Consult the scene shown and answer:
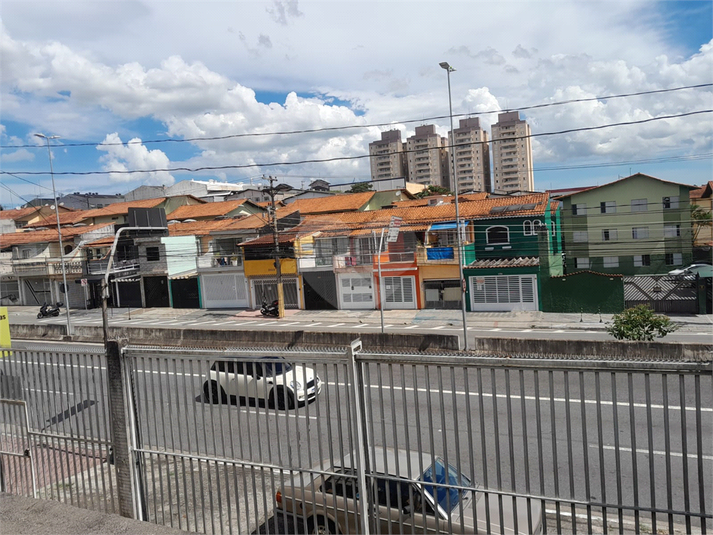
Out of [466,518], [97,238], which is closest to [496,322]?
[466,518]

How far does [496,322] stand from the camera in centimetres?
3356

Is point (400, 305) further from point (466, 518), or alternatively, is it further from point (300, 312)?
point (466, 518)

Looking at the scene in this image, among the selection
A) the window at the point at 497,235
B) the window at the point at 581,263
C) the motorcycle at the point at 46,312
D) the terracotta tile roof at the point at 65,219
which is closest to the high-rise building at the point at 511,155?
the window at the point at 581,263

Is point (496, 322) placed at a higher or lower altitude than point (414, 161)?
lower

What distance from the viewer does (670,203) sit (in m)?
Answer: 43.1

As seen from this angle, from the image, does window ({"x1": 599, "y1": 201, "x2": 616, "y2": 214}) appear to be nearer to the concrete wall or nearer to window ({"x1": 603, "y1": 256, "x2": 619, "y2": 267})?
window ({"x1": 603, "y1": 256, "x2": 619, "y2": 267})

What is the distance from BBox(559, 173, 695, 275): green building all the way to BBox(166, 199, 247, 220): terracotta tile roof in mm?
30240

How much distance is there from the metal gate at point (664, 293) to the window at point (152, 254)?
34923mm

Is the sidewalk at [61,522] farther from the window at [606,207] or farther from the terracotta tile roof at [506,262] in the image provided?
the window at [606,207]

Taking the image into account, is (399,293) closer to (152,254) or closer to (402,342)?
(402,342)

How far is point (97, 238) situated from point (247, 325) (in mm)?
23829

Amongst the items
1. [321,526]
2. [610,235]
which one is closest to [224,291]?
[610,235]

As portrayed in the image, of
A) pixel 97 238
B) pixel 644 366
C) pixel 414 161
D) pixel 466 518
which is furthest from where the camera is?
pixel 414 161

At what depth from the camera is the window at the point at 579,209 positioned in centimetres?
4609
